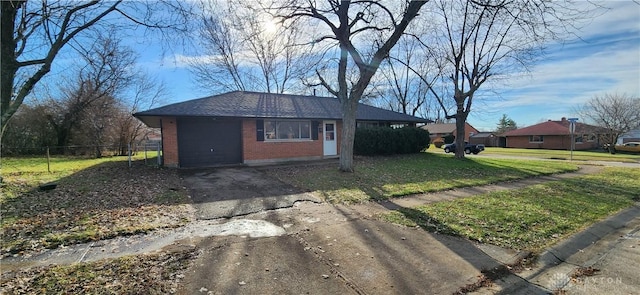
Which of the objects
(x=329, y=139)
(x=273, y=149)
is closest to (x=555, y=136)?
(x=329, y=139)

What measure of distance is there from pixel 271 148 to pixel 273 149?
12cm

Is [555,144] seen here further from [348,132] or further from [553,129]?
[348,132]

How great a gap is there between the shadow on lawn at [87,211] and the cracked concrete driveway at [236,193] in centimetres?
42

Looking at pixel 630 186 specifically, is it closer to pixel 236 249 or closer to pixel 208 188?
pixel 236 249

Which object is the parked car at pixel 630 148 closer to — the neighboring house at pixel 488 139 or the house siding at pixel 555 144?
the house siding at pixel 555 144

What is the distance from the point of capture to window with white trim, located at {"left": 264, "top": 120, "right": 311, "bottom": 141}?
14.8 m

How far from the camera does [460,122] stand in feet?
59.6

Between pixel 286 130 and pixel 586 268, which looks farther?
pixel 286 130

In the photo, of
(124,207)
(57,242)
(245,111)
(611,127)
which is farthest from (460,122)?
(611,127)

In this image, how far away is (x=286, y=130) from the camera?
A: 15.3m

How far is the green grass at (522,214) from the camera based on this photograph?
4.75 m

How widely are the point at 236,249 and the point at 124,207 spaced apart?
3.83 metres

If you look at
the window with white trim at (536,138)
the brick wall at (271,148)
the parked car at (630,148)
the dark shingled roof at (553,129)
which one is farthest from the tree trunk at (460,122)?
the window with white trim at (536,138)

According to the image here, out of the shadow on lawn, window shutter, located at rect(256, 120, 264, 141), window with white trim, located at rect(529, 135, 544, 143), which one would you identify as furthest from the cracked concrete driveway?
window with white trim, located at rect(529, 135, 544, 143)
